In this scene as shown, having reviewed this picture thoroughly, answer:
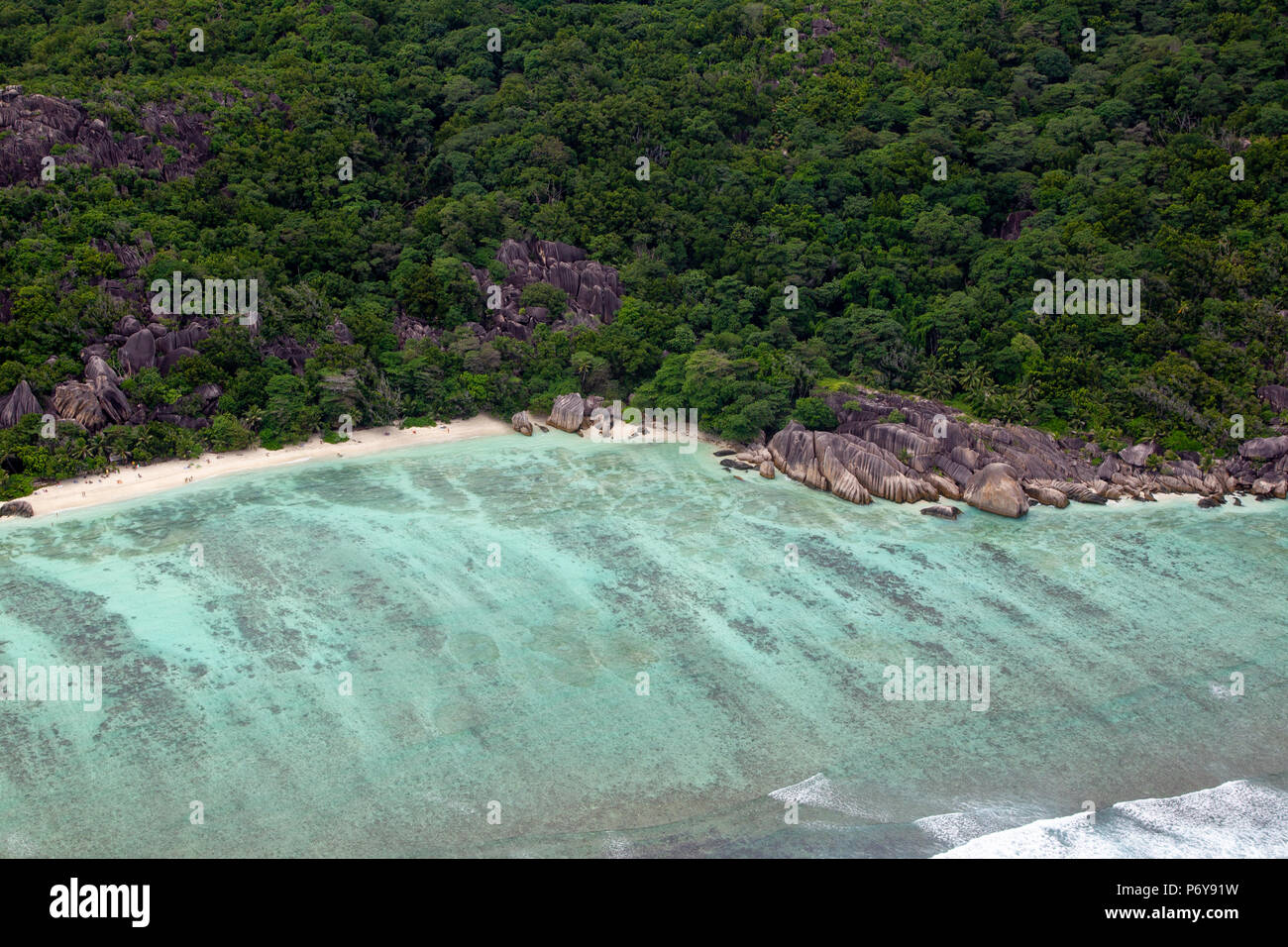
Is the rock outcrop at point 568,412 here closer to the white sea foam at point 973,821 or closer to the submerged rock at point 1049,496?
the submerged rock at point 1049,496

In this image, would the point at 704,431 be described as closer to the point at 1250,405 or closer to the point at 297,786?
the point at 1250,405

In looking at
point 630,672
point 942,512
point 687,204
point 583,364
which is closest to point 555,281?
point 583,364

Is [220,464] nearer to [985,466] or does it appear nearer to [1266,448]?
[985,466]

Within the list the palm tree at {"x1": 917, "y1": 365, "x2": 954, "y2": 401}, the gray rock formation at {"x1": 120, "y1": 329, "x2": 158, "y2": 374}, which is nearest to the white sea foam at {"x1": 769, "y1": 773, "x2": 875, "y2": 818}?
the palm tree at {"x1": 917, "y1": 365, "x2": 954, "y2": 401}

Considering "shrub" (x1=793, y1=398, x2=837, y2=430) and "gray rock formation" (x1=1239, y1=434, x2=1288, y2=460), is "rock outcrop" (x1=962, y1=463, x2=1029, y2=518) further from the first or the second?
"gray rock formation" (x1=1239, y1=434, x2=1288, y2=460)

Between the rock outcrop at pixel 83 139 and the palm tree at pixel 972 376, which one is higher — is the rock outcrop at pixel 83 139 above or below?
above

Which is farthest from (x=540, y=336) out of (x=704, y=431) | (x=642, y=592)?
(x=642, y=592)

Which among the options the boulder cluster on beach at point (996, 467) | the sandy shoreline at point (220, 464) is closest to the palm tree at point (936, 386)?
the boulder cluster on beach at point (996, 467)
